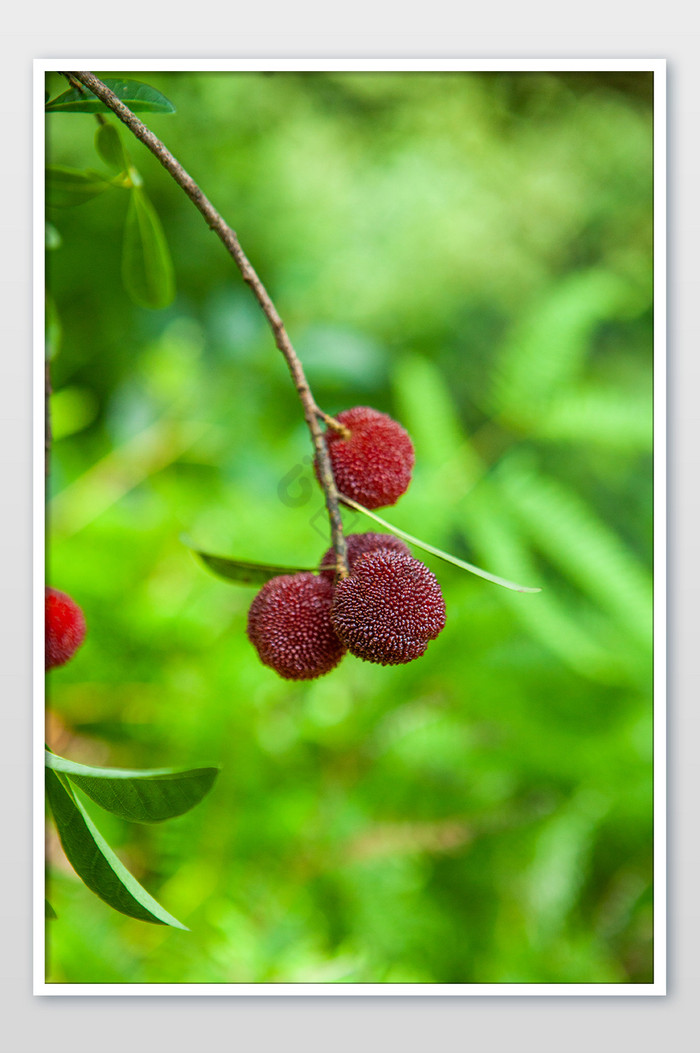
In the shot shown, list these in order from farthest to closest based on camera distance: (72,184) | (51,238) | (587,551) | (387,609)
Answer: (587,551)
(51,238)
(72,184)
(387,609)

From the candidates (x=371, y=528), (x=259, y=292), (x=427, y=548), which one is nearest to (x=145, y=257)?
(x=259, y=292)

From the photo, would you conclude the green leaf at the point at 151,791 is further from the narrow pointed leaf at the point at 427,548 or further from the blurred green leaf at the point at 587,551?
the blurred green leaf at the point at 587,551

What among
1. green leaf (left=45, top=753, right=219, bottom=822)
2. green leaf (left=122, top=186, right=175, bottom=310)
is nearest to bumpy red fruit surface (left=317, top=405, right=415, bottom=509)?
green leaf (left=45, top=753, right=219, bottom=822)

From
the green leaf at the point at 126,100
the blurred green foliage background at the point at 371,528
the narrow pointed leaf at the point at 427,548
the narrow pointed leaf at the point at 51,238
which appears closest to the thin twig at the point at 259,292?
the narrow pointed leaf at the point at 427,548

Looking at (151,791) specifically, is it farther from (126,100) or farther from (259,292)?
(126,100)

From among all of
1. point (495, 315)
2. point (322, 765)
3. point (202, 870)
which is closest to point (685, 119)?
point (495, 315)

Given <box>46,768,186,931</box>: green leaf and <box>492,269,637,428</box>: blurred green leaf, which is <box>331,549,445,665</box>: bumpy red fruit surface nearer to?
<box>46,768,186,931</box>: green leaf
